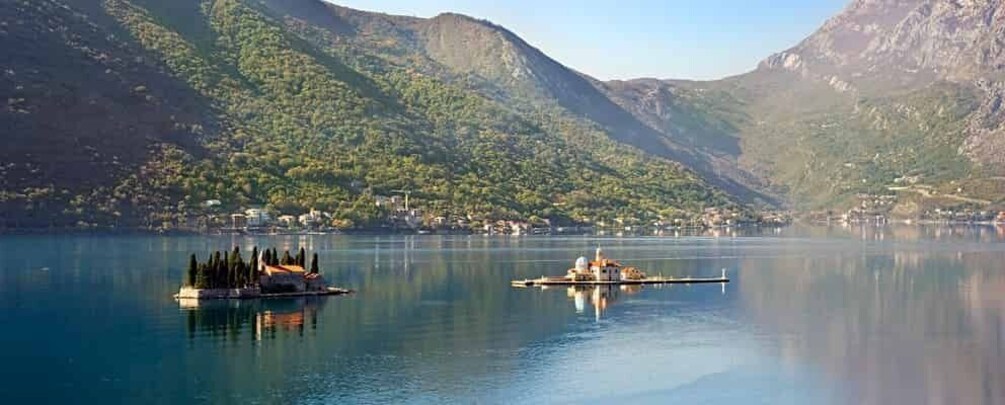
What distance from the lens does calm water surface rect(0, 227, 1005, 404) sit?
145 feet

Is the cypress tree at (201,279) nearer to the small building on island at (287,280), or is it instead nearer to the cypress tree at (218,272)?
the cypress tree at (218,272)

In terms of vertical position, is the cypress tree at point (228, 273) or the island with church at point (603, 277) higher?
the cypress tree at point (228, 273)

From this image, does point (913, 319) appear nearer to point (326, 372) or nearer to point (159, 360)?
point (326, 372)

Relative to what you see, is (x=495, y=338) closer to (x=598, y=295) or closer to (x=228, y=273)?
(x=228, y=273)

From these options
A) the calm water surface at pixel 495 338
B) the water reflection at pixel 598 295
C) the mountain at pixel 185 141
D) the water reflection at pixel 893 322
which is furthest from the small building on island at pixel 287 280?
the mountain at pixel 185 141

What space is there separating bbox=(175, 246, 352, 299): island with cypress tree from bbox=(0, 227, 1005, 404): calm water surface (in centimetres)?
160

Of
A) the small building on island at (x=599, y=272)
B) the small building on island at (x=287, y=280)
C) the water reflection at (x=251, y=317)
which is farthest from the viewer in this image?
the small building on island at (x=599, y=272)

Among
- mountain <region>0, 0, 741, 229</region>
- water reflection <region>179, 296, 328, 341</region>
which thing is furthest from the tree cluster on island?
mountain <region>0, 0, 741, 229</region>

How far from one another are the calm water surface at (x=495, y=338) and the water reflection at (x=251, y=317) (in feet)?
0.70

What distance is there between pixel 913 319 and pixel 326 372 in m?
33.8

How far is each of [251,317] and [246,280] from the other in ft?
29.9

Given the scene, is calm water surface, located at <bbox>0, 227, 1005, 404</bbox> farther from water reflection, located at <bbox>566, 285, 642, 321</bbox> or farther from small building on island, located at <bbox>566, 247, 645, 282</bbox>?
small building on island, located at <bbox>566, 247, 645, 282</bbox>

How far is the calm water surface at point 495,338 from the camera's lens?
44.1 metres

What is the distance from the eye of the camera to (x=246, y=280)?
70.2 metres
